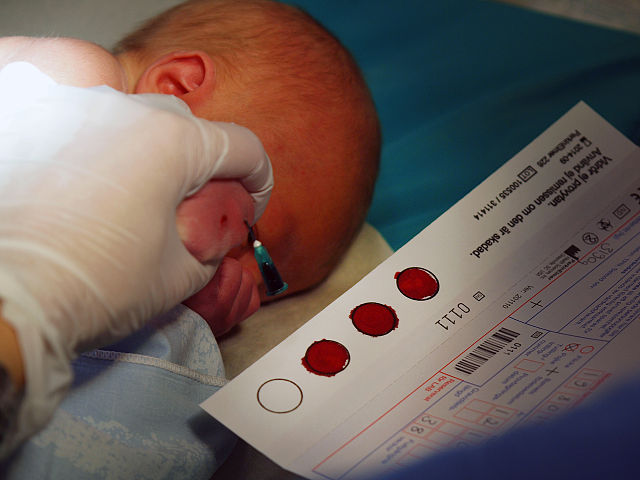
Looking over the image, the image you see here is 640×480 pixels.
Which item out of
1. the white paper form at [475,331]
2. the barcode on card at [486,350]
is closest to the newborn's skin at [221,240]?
the white paper form at [475,331]

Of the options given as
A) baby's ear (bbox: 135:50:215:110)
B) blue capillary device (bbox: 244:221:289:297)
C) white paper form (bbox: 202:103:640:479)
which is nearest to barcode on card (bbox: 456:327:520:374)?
white paper form (bbox: 202:103:640:479)

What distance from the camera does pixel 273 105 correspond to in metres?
0.69

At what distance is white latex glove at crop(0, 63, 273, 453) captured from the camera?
14.8 inches

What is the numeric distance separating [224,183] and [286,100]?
194 millimetres

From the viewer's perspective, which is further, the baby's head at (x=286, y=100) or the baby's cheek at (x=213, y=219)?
the baby's head at (x=286, y=100)

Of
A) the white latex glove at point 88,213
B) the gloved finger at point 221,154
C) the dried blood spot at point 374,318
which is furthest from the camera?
the dried blood spot at point 374,318

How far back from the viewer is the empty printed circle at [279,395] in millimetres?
551

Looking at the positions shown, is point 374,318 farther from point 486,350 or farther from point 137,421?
point 137,421

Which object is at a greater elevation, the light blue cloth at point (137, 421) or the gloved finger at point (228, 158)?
the gloved finger at point (228, 158)

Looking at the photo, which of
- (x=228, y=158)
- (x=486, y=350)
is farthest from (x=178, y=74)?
(x=486, y=350)

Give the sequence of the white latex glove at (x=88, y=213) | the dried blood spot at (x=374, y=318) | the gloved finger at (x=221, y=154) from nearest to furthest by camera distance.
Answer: the white latex glove at (x=88, y=213)
the gloved finger at (x=221, y=154)
the dried blood spot at (x=374, y=318)

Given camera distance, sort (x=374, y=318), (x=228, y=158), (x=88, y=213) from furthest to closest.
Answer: (x=374, y=318), (x=228, y=158), (x=88, y=213)

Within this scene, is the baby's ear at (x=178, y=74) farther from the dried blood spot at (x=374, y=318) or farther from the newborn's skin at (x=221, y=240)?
the dried blood spot at (x=374, y=318)

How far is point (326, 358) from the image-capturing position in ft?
1.94
